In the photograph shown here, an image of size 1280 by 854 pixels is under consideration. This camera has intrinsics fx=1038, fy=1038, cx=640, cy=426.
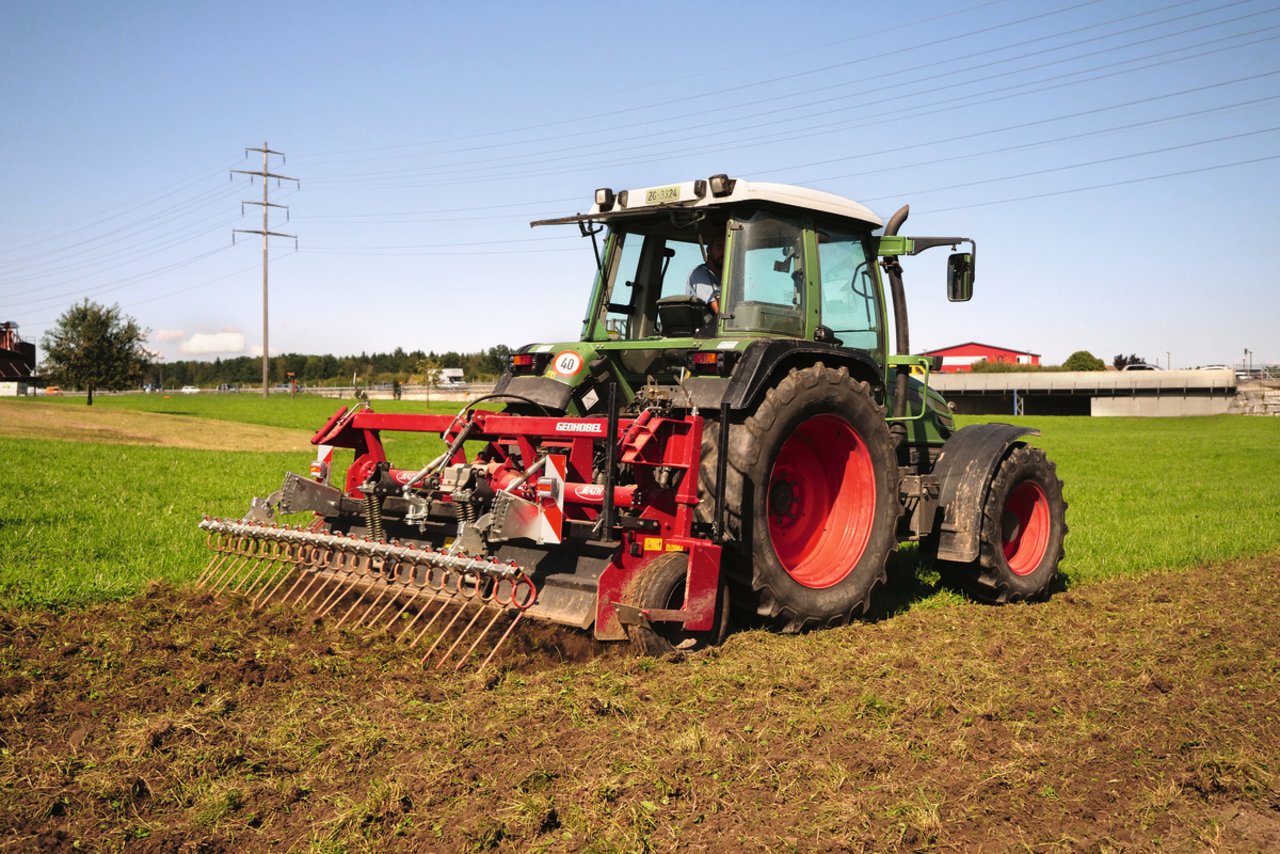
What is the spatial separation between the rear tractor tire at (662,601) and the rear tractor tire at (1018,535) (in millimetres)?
2517

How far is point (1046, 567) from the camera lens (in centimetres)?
745

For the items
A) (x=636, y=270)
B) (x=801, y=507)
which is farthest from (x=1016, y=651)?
(x=636, y=270)

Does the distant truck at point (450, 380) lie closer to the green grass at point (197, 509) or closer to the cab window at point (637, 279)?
the green grass at point (197, 509)

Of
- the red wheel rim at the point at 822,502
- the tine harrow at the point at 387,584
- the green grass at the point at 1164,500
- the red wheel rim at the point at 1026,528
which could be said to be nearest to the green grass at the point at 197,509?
the green grass at the point at 1164,500

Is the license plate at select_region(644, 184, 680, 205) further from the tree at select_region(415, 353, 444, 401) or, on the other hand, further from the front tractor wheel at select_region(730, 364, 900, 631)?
the tree at select_region(415, 353, 444, 401)

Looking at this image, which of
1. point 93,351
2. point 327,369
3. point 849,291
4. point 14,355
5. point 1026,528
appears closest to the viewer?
point 849,291

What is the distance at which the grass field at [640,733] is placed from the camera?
3.32 meters

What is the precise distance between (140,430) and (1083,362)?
57.4m

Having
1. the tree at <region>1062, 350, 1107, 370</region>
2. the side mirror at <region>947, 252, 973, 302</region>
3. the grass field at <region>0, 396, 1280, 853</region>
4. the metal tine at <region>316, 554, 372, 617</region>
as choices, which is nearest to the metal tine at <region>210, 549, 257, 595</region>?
the grass field at <region>0, 396, 1280, 853</region>

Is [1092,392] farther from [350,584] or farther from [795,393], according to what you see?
[350,584]

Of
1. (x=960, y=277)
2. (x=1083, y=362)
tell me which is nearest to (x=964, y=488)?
(x=960, y=277)

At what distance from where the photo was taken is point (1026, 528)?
764 centimetres

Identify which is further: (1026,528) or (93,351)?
(93,351)

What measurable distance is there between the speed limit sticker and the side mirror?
2517 mm
